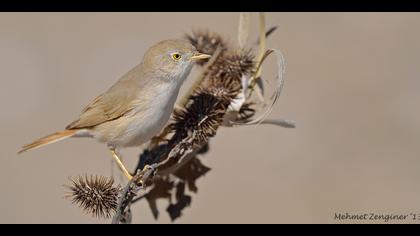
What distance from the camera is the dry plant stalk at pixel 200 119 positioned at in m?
4.65

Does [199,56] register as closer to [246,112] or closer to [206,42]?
[206,42]

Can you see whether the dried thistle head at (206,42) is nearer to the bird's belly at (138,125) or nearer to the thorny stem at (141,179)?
the bird's belly at (138,125)

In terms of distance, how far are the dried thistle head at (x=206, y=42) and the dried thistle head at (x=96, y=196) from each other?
1715mm

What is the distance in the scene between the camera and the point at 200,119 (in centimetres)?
487

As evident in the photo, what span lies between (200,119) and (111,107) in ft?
2.68

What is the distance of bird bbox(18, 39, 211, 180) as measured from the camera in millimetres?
5043

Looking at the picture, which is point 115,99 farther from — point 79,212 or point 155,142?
point 79,212

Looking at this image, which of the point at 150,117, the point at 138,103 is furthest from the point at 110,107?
Answer: the point at 150,117

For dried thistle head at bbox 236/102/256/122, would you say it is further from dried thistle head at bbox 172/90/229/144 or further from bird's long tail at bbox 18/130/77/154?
bird's long tail at bbox 18/130/77/154

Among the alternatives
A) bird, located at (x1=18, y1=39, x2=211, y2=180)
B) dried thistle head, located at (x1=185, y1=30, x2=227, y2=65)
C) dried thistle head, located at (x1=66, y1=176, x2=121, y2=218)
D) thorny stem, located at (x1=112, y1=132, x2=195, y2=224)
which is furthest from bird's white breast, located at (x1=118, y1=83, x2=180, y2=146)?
dried thistle head, located at (x1=66, y1=176, x2=121, y2=218)

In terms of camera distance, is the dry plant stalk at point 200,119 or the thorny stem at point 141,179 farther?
the dry plant stalk at point 200,119

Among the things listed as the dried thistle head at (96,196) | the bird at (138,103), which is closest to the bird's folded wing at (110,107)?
the bird at (138,103)

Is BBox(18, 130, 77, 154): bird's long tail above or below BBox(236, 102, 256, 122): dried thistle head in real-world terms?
above

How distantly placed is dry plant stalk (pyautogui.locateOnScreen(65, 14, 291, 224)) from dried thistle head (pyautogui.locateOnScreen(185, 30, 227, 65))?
0.05 metres
